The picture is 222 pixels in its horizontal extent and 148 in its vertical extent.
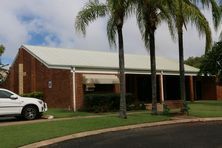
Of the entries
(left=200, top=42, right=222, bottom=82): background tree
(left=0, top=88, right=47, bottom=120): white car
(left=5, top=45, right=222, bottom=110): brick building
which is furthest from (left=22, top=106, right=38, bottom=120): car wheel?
(left=200, top=42, right=222, bottom=82): background tree

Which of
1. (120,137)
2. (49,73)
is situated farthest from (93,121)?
(49,73)

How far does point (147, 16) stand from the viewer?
22.9 m

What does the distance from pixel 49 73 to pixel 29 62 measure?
133 inches

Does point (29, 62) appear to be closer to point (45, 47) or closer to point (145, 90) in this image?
point (45, 47)

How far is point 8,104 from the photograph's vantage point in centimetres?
2161

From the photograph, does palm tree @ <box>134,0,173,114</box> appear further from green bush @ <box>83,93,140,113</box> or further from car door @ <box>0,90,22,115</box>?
car door @ <box>0,90,22,115</box>

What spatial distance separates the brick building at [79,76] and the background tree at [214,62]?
211 centimetres

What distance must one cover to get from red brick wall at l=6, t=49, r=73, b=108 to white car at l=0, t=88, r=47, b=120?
663 cm

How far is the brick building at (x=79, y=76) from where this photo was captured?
1163 inches

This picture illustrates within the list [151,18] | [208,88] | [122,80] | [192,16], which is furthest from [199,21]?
[208,88]

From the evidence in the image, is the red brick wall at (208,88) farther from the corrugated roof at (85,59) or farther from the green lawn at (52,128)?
the green lawn at (52,128)

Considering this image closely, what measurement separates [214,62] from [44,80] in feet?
44.2

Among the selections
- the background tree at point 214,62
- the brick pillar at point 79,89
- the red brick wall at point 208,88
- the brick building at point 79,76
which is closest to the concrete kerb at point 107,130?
the brick pillar at point 79,89

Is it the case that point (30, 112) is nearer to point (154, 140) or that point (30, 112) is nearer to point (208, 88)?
Result: point (154, 140)
